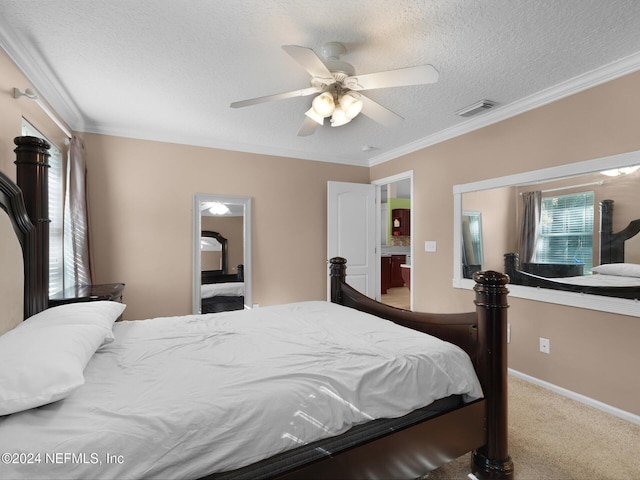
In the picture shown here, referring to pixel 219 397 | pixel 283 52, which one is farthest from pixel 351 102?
pixel 219 397

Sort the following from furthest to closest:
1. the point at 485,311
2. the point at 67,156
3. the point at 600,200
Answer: the point at 67,156, the point at 600,200, the point at 485,311

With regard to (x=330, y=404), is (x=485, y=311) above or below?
above

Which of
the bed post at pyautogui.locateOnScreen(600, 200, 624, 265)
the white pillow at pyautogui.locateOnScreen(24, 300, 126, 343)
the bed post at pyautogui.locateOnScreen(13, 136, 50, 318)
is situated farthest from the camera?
the bed post at pyautogui.locateOnScreen(600, 200, 624, 265)

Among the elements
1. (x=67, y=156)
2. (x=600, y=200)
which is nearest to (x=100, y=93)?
(x=67, y=156)

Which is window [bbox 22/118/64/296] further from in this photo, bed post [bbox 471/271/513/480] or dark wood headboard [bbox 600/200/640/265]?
dark wood headboard [bbox 600/200/640/265]

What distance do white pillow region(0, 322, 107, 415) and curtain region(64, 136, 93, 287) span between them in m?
1.98

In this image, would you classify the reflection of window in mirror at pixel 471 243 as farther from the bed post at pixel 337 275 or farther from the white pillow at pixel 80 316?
the white pillow at pixel 80 316

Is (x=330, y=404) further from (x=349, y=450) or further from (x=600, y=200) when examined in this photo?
(x=600, y=200)

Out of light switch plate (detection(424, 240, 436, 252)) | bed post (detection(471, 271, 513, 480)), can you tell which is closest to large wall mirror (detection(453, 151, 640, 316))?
light switch plate (detection(424, 240, 436, 252))

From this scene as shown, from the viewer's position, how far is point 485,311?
1.51m

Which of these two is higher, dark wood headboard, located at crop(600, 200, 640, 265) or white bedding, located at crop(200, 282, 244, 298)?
dark wood headboard, located at crop(600, 200, 640, 265)

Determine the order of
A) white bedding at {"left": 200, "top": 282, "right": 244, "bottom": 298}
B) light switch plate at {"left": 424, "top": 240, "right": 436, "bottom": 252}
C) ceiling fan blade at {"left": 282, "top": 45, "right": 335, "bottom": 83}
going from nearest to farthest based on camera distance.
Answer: ceiling fan blade at {"left": 282, "top": 45, "right": 335, "bottom": 83} → light switch plate at {"left": 424, "top": 240, "right": 436, "bottom": 252} → white bedding at {"left": 200, "top": 282, "right": 244, "bottom": 298}

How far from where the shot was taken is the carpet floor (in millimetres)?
1694

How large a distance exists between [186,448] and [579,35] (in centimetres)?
281
